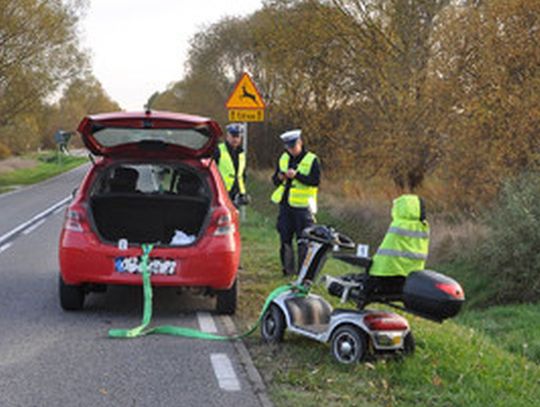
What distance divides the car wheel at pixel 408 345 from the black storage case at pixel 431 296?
43 centimetres

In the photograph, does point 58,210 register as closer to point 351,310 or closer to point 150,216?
point 150,216

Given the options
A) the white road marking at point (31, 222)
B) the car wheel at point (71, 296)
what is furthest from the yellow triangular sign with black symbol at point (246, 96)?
the car wheel at point (71, 296)

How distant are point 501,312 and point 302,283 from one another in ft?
14.4

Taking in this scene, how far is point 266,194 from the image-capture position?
93.5ft

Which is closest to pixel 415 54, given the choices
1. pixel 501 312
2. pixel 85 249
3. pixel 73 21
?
pixel 501 312

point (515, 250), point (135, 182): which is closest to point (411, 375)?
point (135, 182)

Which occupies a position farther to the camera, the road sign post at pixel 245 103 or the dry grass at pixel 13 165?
the dry grass at pixel 13 165

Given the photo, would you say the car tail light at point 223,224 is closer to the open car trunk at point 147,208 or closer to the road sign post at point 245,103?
the open car trunk at point 147,208

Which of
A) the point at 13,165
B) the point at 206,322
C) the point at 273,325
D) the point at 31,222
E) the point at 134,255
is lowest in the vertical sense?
the point at 13,165

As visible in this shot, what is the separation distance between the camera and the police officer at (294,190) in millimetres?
9680

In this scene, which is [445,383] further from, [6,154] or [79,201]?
[6,154]

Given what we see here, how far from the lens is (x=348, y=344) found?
5.75 metres

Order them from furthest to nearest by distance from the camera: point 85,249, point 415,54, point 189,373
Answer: point 415,54
point 85,249
point 189,373

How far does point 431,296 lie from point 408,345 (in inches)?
27.7
